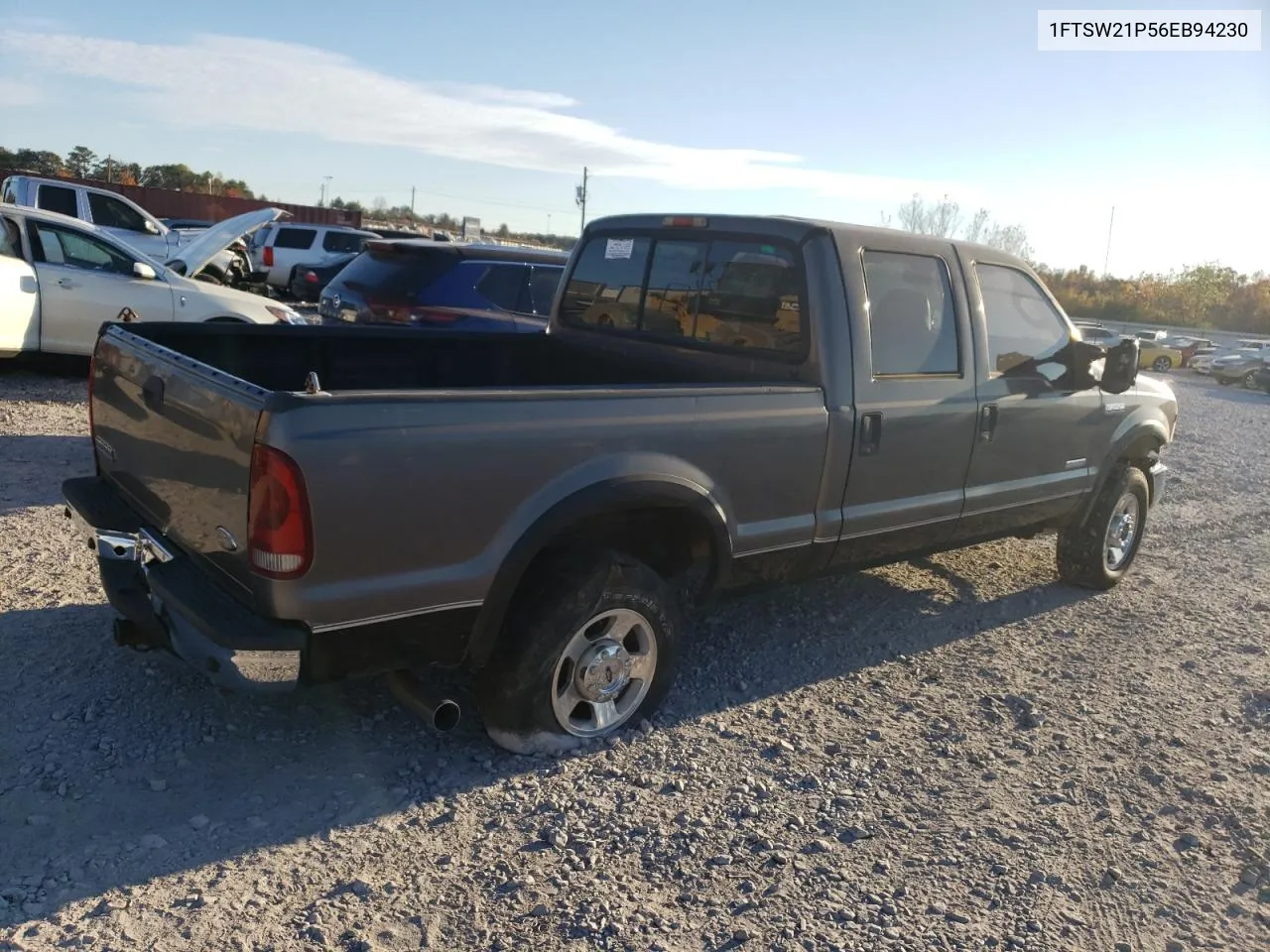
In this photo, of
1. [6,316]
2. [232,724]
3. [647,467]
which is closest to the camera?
[647,467]

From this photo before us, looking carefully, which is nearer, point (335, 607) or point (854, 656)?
point (335, 607)

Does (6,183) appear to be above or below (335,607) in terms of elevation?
above

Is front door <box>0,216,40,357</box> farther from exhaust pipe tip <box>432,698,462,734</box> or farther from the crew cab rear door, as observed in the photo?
the crew cab rear door

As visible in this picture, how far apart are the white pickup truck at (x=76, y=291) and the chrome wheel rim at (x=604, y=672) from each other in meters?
6.74

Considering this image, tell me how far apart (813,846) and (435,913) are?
48.8 inches

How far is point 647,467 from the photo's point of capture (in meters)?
3.57

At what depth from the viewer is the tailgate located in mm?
2979

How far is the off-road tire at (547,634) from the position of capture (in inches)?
138

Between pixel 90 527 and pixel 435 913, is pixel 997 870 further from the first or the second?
pixel 90 527

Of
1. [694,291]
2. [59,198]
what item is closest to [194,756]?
[694,291]

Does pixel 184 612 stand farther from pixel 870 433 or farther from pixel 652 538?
pixel 870 433

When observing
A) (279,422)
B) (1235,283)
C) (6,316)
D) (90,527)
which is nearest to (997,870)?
(279,422)

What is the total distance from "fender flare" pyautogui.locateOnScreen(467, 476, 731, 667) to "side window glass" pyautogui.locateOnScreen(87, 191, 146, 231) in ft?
51.7

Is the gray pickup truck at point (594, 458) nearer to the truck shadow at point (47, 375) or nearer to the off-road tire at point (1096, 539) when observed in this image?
the off-road tire at point (1096, 539)
